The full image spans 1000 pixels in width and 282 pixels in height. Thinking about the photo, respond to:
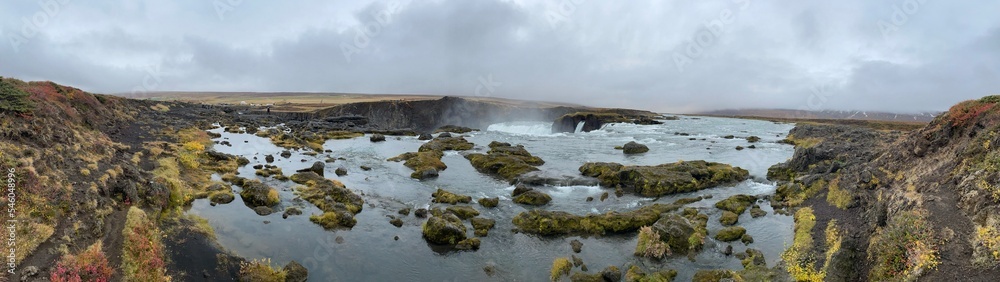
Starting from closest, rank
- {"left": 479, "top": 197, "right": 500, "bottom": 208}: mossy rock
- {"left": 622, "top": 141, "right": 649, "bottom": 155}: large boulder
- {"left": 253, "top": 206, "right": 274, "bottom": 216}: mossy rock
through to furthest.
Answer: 1. {"left": 253, "top": 206, "right": 274, "bottom": 216}: mossy rock
2. {"left": 479, "top": 197, "right": 500, "bottom": 208}: mossy rock
3. {"left": 622, "top": 141, "right": 649, "bottom": 155}: large boulder

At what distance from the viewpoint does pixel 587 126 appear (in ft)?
370

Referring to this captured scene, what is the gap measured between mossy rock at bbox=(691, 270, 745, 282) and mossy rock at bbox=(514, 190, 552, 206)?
15.1 meters

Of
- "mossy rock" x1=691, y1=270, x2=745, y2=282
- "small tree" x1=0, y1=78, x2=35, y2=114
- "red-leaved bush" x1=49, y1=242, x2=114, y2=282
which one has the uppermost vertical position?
"small tree" x1=0, y1=78, x2=35, y2=114

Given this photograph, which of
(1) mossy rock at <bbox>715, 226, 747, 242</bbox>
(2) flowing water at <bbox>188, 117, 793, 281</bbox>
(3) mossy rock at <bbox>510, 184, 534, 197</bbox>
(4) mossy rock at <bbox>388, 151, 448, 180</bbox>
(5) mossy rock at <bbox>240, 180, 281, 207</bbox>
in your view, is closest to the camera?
(2) flowing water at <bbox>188, 117, 793, 281</bbox>

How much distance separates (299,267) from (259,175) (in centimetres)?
2377

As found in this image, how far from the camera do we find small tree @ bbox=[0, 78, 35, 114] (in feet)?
86.5

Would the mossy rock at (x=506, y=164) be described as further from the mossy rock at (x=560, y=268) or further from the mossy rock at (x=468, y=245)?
the mossy rock at (x=560, y=268)

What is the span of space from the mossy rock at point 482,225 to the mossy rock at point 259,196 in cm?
1467

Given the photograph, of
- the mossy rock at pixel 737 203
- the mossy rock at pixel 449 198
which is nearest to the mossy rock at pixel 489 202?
the mossy rock at pixel 449 198

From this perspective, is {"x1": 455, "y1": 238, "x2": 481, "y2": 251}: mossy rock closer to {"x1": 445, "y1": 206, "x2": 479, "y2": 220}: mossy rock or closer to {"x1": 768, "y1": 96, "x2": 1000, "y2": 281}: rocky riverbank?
{"x1": 445, "y1": 206, "x2": 479, "y2": 220}: mossy rock

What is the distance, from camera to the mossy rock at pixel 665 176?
37.1m

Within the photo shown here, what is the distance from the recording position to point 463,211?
3059 centimetres

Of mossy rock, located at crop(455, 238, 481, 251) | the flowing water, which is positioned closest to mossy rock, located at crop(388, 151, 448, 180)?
the flowing water

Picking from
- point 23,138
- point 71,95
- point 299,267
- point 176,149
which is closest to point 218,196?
point 23,138
